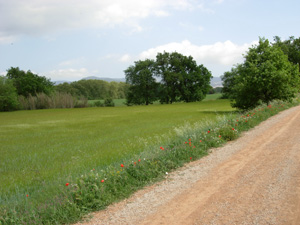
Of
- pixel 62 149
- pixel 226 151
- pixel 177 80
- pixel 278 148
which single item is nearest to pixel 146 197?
pixel 226 151

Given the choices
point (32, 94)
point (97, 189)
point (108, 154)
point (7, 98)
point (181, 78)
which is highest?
point (181, 78)

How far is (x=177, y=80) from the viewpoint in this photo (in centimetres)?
7231

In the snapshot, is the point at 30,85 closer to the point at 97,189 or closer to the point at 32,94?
the point at 32,94

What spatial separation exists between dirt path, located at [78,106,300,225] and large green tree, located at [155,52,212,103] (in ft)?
208

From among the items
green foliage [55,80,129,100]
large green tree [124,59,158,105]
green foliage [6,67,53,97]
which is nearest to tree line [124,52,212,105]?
large green tree [124,59,158,105]

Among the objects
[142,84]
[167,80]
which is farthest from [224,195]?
[142,84]

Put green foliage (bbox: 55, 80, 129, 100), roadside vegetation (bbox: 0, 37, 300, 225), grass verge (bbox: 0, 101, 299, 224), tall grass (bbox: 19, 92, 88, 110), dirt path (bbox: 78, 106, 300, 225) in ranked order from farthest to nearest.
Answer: green foliage (bbox: 55, 80, 129, 100) < tall grass (bbox: 19, 92, 88, 110) < roadside vegetation (bbox: 0, 37, 300, 225) < grass verge (bbox: 0, 101, 299, 224) < dirt path (bbox: 78, 106, 300, 225)

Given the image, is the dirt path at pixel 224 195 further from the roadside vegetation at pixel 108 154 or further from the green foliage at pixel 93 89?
the green foliage at pixel 93 89

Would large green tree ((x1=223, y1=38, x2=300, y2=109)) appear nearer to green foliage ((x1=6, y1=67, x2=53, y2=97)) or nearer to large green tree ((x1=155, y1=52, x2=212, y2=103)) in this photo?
A: large green tree ((x1=155, y1=52, x2=212, y2=103))

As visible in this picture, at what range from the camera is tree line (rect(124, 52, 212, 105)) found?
7200 cm

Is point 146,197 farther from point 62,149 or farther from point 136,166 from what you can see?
point 62,149

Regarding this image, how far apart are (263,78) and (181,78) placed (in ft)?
149

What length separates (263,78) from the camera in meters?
25.1

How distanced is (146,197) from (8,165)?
291 inches
